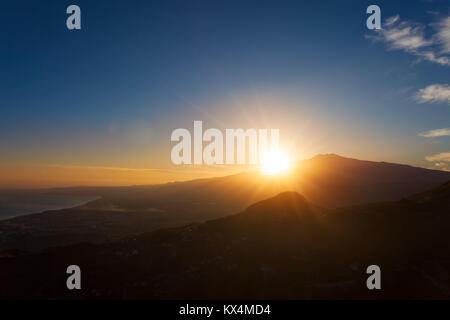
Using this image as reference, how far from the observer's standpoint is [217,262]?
20.7 meters

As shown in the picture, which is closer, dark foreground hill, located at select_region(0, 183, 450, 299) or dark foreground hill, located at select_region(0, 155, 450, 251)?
dark foreground hill, located at select_region(0, 183, 450, 299)

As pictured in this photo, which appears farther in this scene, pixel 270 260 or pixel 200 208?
pixel 200 208

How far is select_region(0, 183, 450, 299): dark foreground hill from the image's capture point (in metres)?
17.4

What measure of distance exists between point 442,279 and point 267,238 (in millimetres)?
12587

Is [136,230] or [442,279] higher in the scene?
[442,279]

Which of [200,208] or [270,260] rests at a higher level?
[270,260]

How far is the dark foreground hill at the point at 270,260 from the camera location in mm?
17391

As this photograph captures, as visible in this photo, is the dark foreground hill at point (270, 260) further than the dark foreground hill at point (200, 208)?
No

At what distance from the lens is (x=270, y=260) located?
2094 centimetres
